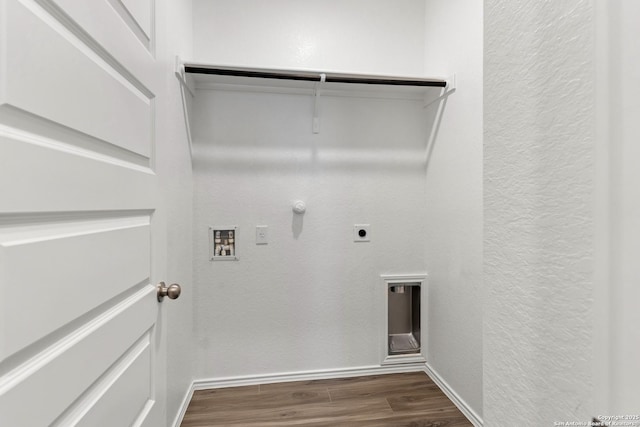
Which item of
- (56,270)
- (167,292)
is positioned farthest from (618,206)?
(167,292)

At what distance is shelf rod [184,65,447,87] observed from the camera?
1615 millimetres

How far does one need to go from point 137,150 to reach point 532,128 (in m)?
0.92

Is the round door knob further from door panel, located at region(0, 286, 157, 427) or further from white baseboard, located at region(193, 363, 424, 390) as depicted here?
white baseboard, located at region(193, 363, 424, 390)

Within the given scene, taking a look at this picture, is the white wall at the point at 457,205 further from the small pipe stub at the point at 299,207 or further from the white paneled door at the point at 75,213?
the white paneled door at the point at 75,213

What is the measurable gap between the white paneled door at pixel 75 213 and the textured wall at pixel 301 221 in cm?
106

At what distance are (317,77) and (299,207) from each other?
0.81 meters

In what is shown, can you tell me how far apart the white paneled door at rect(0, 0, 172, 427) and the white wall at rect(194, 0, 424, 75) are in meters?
1.19

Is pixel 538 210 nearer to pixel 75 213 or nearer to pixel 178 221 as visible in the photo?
pixel 75 213

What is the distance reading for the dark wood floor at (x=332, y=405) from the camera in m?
1.59

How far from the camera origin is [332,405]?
5.59ft

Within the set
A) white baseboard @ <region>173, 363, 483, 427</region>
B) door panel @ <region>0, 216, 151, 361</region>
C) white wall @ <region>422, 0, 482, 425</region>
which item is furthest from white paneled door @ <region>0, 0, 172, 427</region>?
white wall @ <region>422, 0, 482, 425</region>

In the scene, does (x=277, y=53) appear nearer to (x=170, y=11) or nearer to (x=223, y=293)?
(x=170, y=11)

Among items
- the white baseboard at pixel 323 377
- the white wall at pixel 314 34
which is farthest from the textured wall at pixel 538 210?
the white wall at pixel 314 34

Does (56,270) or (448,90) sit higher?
(448,90)
